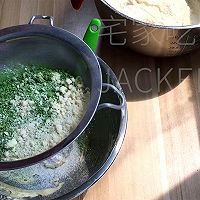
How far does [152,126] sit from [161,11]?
0.22 meters

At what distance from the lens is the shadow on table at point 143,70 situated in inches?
31.2

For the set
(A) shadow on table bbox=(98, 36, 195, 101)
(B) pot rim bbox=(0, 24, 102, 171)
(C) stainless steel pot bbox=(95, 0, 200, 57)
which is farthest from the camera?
(A) shadow on table bbox=(98, 36, 195, 101)

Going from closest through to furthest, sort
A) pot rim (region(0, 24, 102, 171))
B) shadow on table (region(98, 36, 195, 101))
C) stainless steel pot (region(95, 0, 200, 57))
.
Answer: pot rim (region(0, 24, 102, 171)) → stainless steel pot (region(95, 0, 200, 57)) → shadow on table (region(98, 36, 195, 101))

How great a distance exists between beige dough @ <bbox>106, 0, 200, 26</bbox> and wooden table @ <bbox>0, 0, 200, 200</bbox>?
0.31 feet

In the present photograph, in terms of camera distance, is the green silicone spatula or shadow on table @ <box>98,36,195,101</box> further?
shadow on table @ <box>98,36,195,101</box>

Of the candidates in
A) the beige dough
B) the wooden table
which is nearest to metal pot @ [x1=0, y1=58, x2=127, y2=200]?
the wooden table

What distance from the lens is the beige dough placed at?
75 cm

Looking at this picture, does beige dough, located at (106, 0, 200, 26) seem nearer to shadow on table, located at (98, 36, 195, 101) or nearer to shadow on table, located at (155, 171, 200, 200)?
shadow on table, located at (98, 36, 195, 101)

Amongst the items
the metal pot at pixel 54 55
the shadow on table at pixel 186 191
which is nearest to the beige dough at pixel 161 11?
the metal pot at pixel 54 55

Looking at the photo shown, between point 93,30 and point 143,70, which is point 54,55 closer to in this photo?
point 93,30

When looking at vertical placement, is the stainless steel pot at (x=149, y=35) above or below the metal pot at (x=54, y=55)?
above

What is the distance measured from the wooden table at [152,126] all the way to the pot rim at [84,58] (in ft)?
0.56

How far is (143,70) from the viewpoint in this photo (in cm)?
82

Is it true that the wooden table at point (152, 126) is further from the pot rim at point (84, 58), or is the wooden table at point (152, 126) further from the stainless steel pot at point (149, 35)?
the pot rim at point (84, 58)
